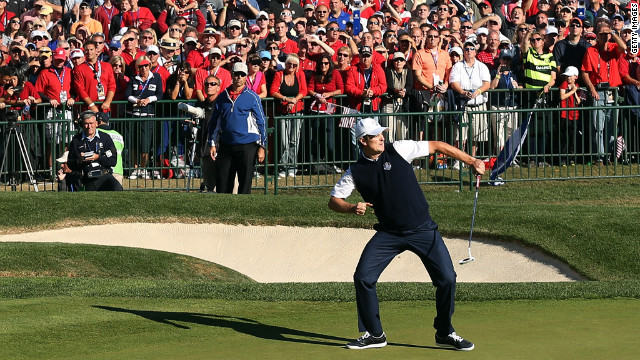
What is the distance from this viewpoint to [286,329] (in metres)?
9.91

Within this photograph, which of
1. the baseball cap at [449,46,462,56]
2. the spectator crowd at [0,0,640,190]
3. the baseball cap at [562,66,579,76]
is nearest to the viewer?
the spectator crowd at [0,0,640,190]

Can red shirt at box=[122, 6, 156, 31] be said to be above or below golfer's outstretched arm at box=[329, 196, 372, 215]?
above

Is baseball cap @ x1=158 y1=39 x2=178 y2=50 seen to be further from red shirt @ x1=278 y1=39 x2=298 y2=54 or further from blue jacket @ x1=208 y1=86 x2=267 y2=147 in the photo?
blue jacket @ x1=208 y1=86 x2=267 y2=147

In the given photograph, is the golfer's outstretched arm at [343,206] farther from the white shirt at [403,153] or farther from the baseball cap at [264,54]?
the baseball cap at [264,54]

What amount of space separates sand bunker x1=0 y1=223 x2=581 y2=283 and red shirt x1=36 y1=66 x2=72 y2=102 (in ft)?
12.3

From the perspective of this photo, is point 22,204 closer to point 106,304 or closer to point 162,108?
point 162,108

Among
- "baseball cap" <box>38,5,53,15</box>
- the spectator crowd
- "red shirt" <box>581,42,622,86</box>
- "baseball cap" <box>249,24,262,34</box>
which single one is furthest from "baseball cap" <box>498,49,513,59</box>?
"baseball cap" <box>38,5,53,15</box>

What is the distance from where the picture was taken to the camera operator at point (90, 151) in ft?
55.5

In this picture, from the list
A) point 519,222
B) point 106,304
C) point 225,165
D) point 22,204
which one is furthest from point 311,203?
point 106,304

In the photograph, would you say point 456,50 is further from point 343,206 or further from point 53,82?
point 343,206

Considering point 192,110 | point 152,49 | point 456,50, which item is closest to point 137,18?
→ point 152,49

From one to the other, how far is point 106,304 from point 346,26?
39.5ft

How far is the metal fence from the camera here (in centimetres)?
1866

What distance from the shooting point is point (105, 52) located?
20.8 meters
